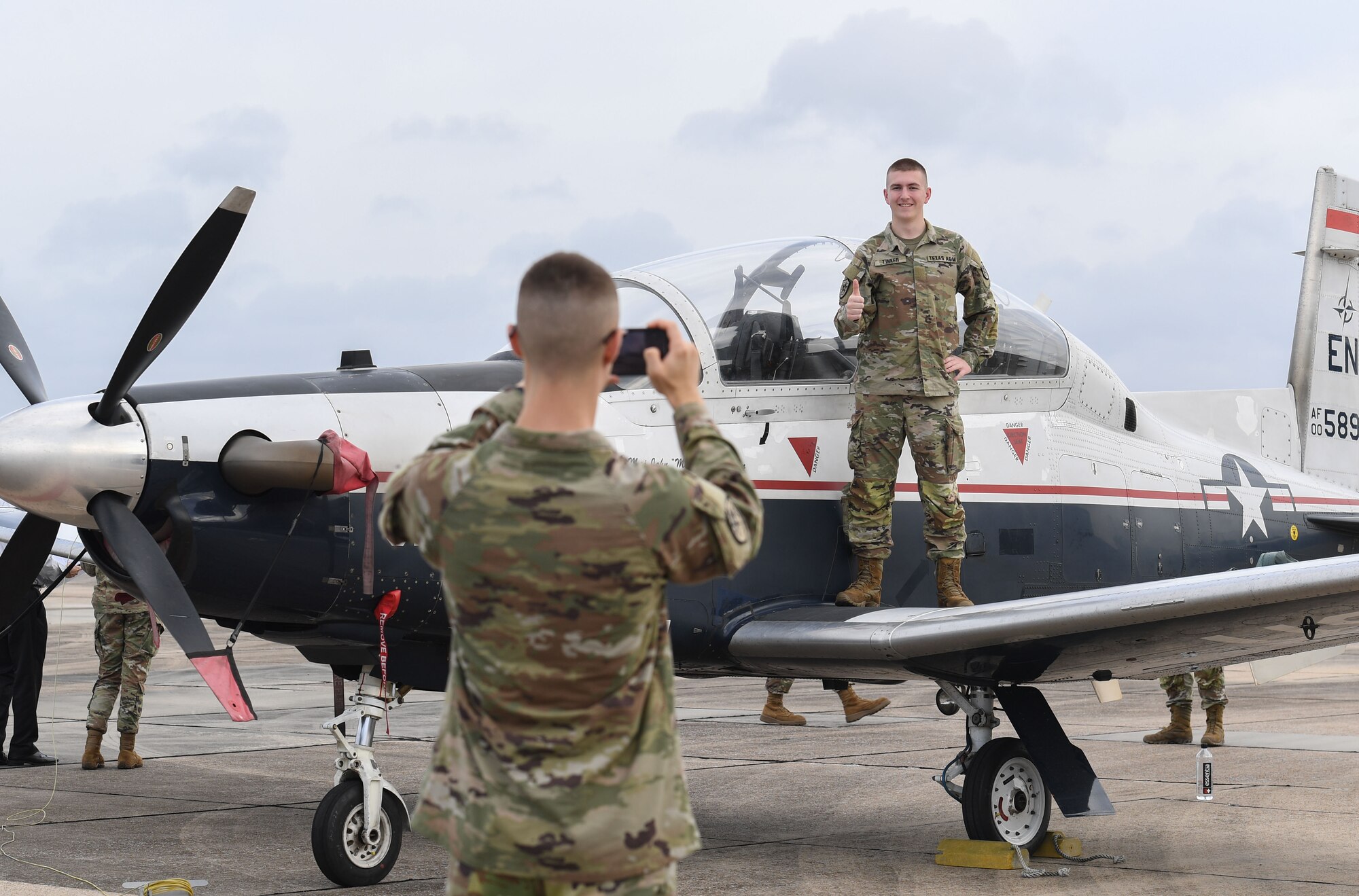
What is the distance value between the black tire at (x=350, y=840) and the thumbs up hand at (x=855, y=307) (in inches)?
118

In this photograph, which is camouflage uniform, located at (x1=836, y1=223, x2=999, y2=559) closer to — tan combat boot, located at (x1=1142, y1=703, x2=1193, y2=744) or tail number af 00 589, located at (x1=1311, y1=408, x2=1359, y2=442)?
tail number af 00 589, located at (x1=1311, y1=408, x2=1359, y2=442)

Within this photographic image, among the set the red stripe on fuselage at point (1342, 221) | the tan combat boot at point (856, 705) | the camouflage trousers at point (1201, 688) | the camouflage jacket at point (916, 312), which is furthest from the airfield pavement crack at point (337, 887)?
the red stripe on fuselage at point (1342, 221)

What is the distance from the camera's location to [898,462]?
683cm

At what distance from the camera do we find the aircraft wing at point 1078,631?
5.73 metres

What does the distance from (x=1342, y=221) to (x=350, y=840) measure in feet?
29.6

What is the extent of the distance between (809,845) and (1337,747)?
18.8ft

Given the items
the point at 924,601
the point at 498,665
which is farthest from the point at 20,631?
the point at 498,665

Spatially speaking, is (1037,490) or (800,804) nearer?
(1037,490)

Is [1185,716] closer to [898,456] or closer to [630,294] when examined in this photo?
[898,456]

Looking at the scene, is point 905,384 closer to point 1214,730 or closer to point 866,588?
point 866,588

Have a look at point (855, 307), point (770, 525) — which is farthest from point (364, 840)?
point (855, 307)

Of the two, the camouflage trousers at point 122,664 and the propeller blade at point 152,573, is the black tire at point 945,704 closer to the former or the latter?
the propeller blade at point 152,573

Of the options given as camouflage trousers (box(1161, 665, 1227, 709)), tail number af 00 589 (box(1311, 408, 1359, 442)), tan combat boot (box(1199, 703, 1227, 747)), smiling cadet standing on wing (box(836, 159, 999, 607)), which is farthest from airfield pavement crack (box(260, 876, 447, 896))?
tail number af 00 589 (box(1311, 408, 1359, 442))

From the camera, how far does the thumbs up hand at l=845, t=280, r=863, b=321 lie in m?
6.57
